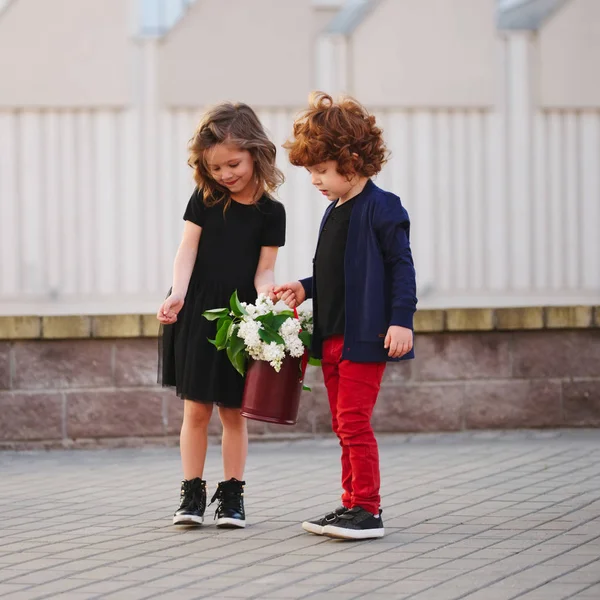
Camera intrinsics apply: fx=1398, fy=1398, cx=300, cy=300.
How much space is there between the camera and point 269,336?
4.56 metres

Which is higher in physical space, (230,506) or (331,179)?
(331,179)

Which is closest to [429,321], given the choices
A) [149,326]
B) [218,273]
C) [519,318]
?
[519,318]

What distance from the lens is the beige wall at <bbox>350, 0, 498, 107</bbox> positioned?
297 inches

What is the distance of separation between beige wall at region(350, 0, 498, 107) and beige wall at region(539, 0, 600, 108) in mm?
292

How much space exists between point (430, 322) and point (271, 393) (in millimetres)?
2825

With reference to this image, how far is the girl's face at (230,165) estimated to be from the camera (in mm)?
4707

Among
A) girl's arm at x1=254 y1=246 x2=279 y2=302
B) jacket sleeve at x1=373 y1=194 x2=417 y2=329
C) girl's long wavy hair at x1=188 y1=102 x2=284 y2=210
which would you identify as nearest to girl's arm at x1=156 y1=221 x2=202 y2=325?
girl's long wavy hair at x1=188 y1=102 x2=284 y2=210

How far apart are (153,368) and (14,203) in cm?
121

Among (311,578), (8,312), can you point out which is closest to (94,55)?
(8,312)

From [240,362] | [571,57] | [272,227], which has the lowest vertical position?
[240,362]

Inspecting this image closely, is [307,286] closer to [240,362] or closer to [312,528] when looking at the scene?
[240,362]

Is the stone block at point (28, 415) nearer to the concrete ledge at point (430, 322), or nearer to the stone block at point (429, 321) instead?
the concrete ledge at point (430, 322)

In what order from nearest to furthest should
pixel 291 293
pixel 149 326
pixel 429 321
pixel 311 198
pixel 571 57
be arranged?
pixel 291 293, pixel 149 326, pixel 429 321, pixel 311 198, pixel 571 57

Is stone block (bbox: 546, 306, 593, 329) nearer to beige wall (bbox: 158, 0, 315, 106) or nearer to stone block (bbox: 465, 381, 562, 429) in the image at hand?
stone block (bbox: 465, 381, 562, 429)
